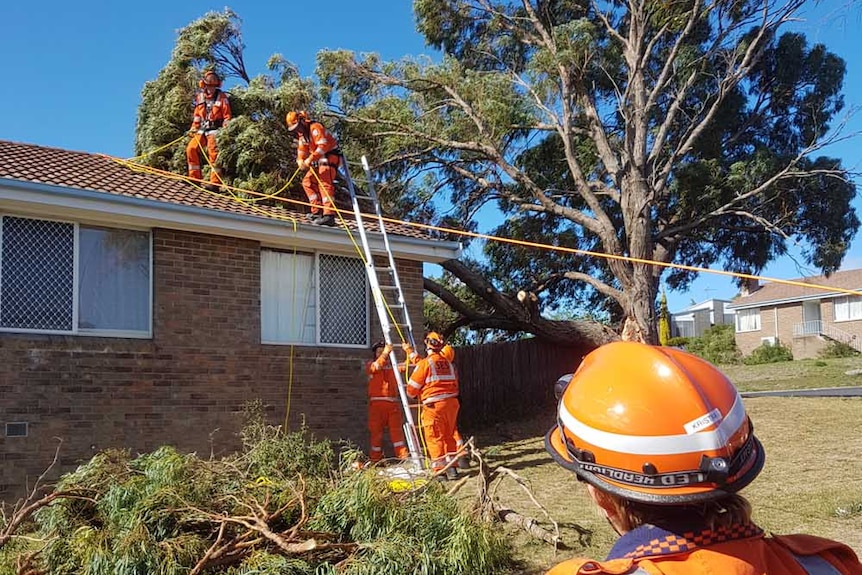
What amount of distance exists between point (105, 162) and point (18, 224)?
3.39m

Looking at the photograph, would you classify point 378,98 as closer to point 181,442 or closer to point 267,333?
point 267,333

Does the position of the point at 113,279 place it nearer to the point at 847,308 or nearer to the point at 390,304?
the point at 390,304

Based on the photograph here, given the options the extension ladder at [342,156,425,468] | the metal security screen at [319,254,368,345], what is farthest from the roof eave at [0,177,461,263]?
the extension ladder at [342,156,425,468]

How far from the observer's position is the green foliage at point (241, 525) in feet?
14.8

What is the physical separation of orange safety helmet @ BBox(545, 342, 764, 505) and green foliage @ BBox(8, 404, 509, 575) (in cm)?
314

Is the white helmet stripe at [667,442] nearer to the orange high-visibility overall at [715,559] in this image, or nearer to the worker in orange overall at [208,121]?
the orange high-visibility overall at [715,559]

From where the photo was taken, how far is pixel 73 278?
30.7ft

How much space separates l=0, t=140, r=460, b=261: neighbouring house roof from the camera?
891 cm

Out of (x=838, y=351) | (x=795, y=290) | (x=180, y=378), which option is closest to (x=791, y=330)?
(x=795, y=290)

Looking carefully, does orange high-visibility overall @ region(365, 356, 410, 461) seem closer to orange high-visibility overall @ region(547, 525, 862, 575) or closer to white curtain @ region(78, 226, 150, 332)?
white curtain @ region(78, 226, 150, 332)

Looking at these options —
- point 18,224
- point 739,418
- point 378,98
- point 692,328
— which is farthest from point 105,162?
point 692,328

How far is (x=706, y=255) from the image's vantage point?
20953 mm

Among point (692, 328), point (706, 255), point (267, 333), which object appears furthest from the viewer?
point (692, 328)

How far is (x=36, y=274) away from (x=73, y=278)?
15.5 inches
